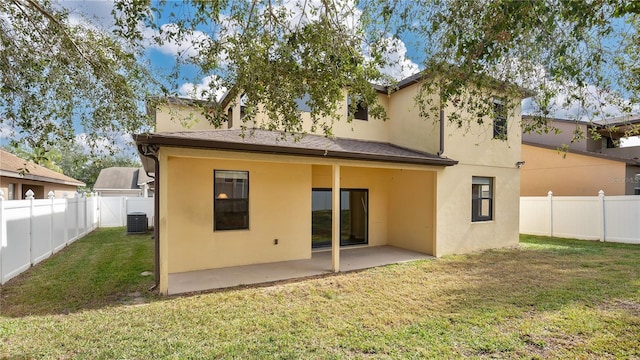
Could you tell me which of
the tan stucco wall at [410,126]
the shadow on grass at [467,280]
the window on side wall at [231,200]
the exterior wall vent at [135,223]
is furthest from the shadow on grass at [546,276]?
the exterior wall vent at [135,223]

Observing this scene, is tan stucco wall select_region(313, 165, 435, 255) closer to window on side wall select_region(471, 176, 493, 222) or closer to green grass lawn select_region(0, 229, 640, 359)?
window on side wall select_region(471, 176, 493, 222)

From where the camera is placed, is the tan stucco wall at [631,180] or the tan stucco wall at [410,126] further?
the tan stucco wall at [631,180]

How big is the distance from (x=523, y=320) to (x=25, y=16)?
896cm

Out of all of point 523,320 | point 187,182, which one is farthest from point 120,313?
point 523,320

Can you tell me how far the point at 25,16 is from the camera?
195 inches

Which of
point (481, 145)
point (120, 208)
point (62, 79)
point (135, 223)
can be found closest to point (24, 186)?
point (120, 208)

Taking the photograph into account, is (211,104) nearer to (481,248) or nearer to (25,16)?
(25,16)

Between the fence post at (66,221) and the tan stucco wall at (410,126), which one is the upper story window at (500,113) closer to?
the tan stucco wall at (410,126)

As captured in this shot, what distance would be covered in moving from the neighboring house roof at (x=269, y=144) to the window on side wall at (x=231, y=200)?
1.20 m

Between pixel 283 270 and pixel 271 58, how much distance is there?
4982 millimetres

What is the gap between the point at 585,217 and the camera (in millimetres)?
12906

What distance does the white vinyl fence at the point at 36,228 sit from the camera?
6582 millimetres

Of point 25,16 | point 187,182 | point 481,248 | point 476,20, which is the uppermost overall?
point 25,16

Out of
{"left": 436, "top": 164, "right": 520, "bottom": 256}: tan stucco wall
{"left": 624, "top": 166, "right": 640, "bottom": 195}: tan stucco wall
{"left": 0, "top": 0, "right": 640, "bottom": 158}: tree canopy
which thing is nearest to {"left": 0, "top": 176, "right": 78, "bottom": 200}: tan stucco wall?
{"left": 0, "top": 0, "right": 640, "bottom": 158}: tree canopy
